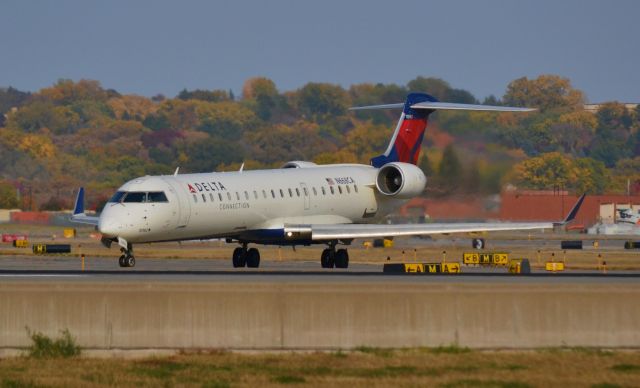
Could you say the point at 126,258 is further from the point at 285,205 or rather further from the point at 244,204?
the point at 285,205

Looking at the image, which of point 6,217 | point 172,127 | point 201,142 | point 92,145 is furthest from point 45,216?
point 172,127

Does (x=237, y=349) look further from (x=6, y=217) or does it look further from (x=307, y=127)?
(x=307, y=127)

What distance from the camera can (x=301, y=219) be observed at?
140 feet

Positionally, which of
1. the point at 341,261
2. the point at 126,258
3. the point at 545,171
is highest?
the point at 545,171

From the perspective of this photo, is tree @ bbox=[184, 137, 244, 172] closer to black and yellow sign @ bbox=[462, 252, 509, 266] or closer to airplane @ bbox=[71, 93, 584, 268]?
airplane @ bbox=[71, 93, 584, 268]

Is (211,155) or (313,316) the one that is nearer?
(313,316)

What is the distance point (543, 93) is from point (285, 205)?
4299 inches

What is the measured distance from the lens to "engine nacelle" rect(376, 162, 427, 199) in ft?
146

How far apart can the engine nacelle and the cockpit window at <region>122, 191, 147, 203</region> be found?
33.3 feet

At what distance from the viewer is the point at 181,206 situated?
124 ft

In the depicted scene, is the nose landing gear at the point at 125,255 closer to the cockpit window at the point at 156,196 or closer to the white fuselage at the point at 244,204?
the white fuselage at the point at 244,204

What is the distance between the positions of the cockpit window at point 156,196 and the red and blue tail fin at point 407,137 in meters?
11.2

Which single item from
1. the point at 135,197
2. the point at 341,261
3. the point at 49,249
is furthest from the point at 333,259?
the point at 49,249

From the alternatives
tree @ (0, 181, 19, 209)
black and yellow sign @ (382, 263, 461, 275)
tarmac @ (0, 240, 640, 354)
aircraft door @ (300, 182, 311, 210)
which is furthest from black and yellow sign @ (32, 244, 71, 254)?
tree @ (0, 181, 19, 209)
